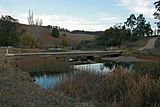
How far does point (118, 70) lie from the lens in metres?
14.7

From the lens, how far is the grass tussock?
1119 centimetres

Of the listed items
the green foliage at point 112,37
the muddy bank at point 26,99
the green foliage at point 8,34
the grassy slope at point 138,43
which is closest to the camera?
the muddy bank at point 26,99

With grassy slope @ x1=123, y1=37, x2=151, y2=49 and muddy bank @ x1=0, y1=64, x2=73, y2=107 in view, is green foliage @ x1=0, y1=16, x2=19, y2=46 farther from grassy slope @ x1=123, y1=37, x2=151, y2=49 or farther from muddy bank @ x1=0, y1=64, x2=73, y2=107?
muddy bank @ x1=0, y1=64, x2=73, y2=107

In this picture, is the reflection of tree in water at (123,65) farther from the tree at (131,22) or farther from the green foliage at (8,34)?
the tree at (131,22)

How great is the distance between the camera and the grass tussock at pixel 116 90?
11188 mm

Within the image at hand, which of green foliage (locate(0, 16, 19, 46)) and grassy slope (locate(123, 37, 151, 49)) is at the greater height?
green foliage (locate(0, 16, 19, 46))

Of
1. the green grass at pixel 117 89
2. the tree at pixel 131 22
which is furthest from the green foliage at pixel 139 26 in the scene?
the green grass at pixel 117 89

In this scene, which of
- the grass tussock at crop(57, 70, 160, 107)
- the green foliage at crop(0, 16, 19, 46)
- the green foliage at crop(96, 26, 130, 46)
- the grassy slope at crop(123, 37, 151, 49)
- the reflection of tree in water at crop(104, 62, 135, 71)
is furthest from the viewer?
the grassy slope at crop(123, 37, 151, 49)

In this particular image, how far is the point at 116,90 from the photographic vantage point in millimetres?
12969

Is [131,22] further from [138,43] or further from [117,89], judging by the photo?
[117,89]

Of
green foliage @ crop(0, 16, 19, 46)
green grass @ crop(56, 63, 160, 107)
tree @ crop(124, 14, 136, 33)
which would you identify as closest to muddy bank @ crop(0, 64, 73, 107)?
green grass @ crop(56, 63, 160, 107)

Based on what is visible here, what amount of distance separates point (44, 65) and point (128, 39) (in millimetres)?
67517

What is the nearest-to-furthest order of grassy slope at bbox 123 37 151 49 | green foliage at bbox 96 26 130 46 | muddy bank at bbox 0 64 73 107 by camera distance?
muddy bank at bbox 0 64 73 107
green foliage at bbox 96 26 130 46
grassy slope at bbox 123 37 151 49

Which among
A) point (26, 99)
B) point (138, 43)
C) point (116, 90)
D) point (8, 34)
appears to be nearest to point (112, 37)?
point (138, 43)
